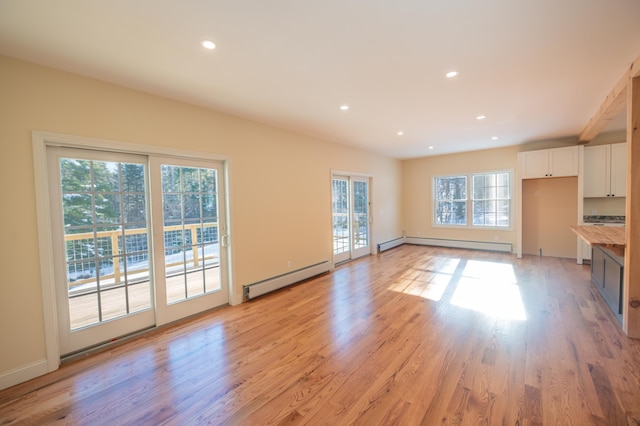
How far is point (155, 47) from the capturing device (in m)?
2.15

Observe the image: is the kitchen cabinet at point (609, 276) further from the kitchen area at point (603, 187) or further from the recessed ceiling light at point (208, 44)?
the recessed ceiling light at point (208, 44)

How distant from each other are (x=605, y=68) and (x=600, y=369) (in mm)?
2812

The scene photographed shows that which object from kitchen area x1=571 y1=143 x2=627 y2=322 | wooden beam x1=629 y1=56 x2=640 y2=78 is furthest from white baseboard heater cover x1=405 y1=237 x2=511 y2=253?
wooden beam x1=629 y1=56 x2=640 y2=78

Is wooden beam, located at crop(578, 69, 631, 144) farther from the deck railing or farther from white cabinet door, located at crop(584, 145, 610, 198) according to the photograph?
the deck railing

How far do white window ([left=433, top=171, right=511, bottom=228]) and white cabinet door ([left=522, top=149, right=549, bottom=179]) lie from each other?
2.08 feet

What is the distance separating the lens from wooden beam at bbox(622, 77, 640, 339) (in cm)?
263

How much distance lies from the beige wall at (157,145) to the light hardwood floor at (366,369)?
2.13 ft

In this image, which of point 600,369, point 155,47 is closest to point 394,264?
point 600,369

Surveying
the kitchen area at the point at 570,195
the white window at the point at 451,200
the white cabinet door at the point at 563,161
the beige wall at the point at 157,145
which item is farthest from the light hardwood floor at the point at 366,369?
the white window at the point at 451,200

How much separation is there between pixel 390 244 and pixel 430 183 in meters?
2.20

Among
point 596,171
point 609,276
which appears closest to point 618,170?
point 596,171

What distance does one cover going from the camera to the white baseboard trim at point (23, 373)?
219 centimetres

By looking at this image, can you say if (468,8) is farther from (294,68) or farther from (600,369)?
(600,369)

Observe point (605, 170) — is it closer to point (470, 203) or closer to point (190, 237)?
point (470, 203)
